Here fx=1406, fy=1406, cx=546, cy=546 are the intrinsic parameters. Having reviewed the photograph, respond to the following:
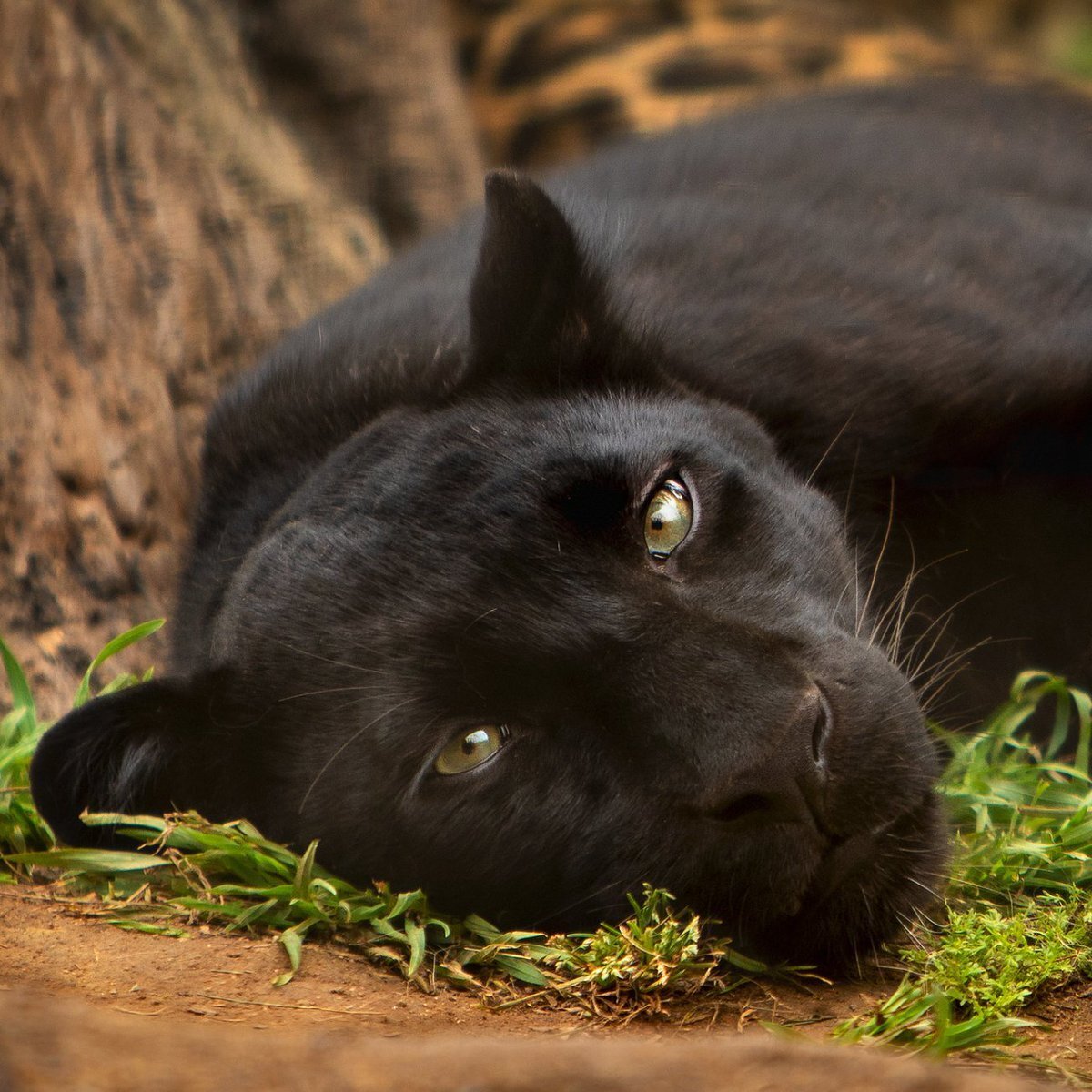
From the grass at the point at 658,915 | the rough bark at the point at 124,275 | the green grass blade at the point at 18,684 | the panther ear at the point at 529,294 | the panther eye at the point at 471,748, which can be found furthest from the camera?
the rough bark at the point at 124,275

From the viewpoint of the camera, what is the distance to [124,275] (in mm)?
4793

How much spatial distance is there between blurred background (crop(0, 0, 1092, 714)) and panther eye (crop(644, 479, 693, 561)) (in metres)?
1.86

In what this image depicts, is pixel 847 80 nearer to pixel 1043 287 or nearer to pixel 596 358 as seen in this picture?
pixel 1043 287

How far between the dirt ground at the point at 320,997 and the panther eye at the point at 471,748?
0.40 meters

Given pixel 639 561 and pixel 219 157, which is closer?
pixel 639 561

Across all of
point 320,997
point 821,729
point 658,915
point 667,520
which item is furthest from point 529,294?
point 320,997

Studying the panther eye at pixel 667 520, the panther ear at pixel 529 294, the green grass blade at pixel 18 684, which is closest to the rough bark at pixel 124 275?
the green grass blade at pixel 18 684

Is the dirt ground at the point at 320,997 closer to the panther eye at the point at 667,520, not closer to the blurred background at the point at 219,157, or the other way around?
the panther eye at the point at 667,520

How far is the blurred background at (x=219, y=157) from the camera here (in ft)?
14.0

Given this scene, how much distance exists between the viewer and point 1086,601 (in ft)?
11.6

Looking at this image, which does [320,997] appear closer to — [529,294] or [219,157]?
[529,294]

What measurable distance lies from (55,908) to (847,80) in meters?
5.04

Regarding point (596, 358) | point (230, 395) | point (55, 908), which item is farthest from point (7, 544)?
point (596, 358)

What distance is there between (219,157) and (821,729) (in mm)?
4100
